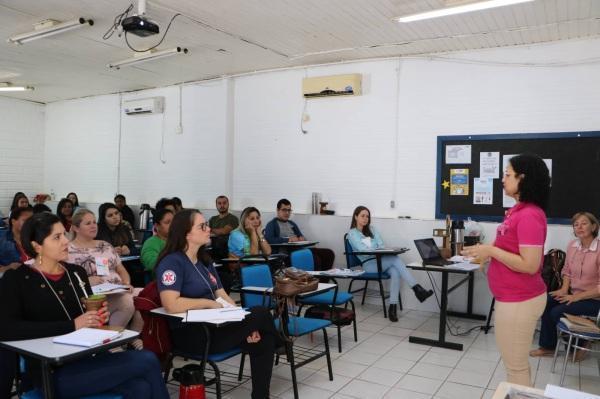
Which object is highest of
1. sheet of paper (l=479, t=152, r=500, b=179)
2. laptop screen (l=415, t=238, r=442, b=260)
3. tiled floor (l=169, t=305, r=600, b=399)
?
sheet of paper (l=479, t=152, r=500, b=179)

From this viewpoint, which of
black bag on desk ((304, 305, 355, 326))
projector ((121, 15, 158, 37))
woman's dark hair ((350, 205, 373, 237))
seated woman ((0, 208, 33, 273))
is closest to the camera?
projector ((121, 15, 158, 37))

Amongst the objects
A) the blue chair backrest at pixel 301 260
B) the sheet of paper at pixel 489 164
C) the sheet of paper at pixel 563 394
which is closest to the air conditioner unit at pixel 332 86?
the sheet of paper at pixel 489 164

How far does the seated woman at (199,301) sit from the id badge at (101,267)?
978mm

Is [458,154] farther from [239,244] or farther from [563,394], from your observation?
[563,394]

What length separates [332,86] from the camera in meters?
6.48

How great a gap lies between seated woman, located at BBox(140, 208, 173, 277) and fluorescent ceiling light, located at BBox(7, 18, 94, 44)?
87.5 inches

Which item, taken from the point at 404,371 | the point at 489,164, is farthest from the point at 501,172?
the point at 404,371

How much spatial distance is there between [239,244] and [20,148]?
21.8 ft

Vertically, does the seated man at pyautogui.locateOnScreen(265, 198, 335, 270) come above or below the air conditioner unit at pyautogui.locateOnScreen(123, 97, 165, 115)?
below

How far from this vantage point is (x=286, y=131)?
7.05 metres

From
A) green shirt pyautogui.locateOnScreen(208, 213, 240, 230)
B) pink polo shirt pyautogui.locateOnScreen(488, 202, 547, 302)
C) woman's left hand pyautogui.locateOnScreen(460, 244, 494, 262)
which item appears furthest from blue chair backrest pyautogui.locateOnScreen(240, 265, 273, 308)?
green shirt pyautogui.locateOnScreen(208, 213, 240, 230)

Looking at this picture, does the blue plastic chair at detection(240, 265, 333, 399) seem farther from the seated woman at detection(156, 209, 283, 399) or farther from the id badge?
the id badge

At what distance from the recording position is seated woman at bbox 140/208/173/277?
419 centimetres

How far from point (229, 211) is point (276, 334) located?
14.9ft
